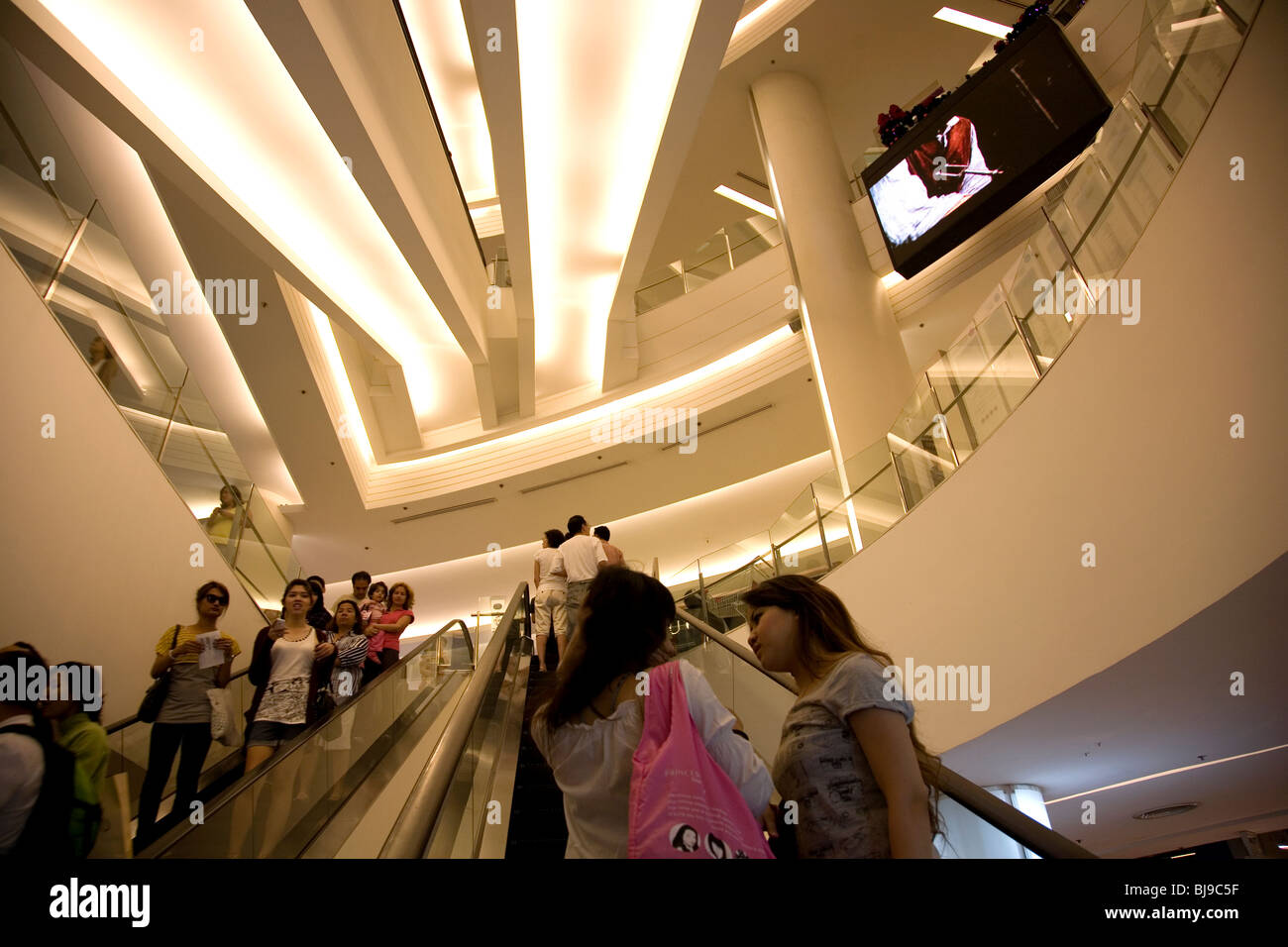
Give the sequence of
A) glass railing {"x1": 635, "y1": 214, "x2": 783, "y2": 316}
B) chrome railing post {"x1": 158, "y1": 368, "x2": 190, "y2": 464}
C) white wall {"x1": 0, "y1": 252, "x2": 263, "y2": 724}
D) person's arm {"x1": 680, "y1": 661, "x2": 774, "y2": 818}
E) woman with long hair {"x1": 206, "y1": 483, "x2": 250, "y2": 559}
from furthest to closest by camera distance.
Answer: glass railing {"x1": 635, "y1": 214, "x2": 783, "y2": 316}, woman with long hair {"x1": 206, "y1": 483, "x2": 250, "y2": 559}, chrome railing post {"x1": 158, "y1": 368, "x2": 190, "y2": 464}, white wall {"x1": 0, "y1": 252, "x2": 263, "y2": 724}, person's arm {"x1": 680, "y1": 661, "x2": 774, "y2": 818}

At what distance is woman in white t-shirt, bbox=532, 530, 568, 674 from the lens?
18.3 feet

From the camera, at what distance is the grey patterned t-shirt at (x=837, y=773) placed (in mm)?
1524

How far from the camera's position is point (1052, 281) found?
14.0 ft

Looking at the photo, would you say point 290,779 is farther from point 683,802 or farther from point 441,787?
point 683,802

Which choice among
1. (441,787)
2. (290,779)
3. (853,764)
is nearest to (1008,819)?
(853,764)

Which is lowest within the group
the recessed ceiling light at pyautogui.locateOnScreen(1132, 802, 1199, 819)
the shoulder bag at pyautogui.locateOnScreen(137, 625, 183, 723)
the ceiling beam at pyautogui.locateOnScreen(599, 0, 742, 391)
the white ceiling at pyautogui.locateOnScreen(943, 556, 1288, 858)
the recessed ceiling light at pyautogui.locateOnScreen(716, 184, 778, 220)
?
the recessed ceiling light at pyautogui.locateOnScreen(1132, 802, 1199, 819)

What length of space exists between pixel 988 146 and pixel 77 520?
30.7 feet

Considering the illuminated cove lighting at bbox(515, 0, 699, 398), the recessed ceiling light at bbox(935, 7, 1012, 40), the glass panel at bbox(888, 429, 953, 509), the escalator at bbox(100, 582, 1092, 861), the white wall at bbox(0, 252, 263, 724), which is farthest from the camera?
the recessed ceiling light at bbox(935, 7, 1012, 40)

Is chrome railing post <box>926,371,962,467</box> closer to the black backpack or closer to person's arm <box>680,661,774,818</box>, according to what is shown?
person's arm <box>680,661,774,818</box>

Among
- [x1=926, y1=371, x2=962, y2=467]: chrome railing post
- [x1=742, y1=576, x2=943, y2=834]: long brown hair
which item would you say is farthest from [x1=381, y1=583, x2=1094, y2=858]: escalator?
[x1=926, y1=371, x2=962, y2=467]: chrome railing post

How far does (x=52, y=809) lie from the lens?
2055 mm

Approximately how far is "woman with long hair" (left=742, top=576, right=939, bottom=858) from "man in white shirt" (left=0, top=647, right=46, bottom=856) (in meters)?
2.00

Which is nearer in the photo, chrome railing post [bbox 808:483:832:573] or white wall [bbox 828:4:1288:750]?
white wall [bbox 828:4:1288:750]

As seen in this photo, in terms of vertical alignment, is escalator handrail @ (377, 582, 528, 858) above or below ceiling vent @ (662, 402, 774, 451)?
below
